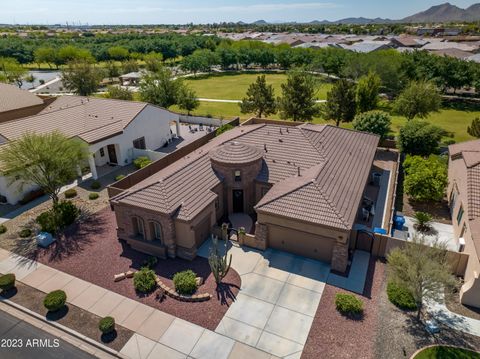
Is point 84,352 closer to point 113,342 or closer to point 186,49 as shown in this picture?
point 113,342

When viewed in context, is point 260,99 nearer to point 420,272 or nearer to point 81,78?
point 81,78

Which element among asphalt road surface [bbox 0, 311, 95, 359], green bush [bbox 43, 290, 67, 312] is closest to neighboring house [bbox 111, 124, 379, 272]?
green bush [bbox 43, 290, 67, 312]

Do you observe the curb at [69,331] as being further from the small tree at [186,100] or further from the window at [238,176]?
the small tree at [186,100]

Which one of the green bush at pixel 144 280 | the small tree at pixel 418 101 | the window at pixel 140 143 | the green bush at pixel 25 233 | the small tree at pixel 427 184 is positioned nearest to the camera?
the green bush at pixel 144 280

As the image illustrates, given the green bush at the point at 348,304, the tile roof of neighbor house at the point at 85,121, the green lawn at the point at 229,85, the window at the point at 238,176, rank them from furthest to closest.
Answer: the green lawn at the point at 229,85, the tile roof of neighbor house at the point at 85,121, the window at the point at 238,176, the green bush at the point at 348,304

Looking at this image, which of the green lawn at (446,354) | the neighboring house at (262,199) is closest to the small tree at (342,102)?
the neighboring house at (262,199)

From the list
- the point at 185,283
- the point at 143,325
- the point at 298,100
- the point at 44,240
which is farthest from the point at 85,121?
the point at 143,325
